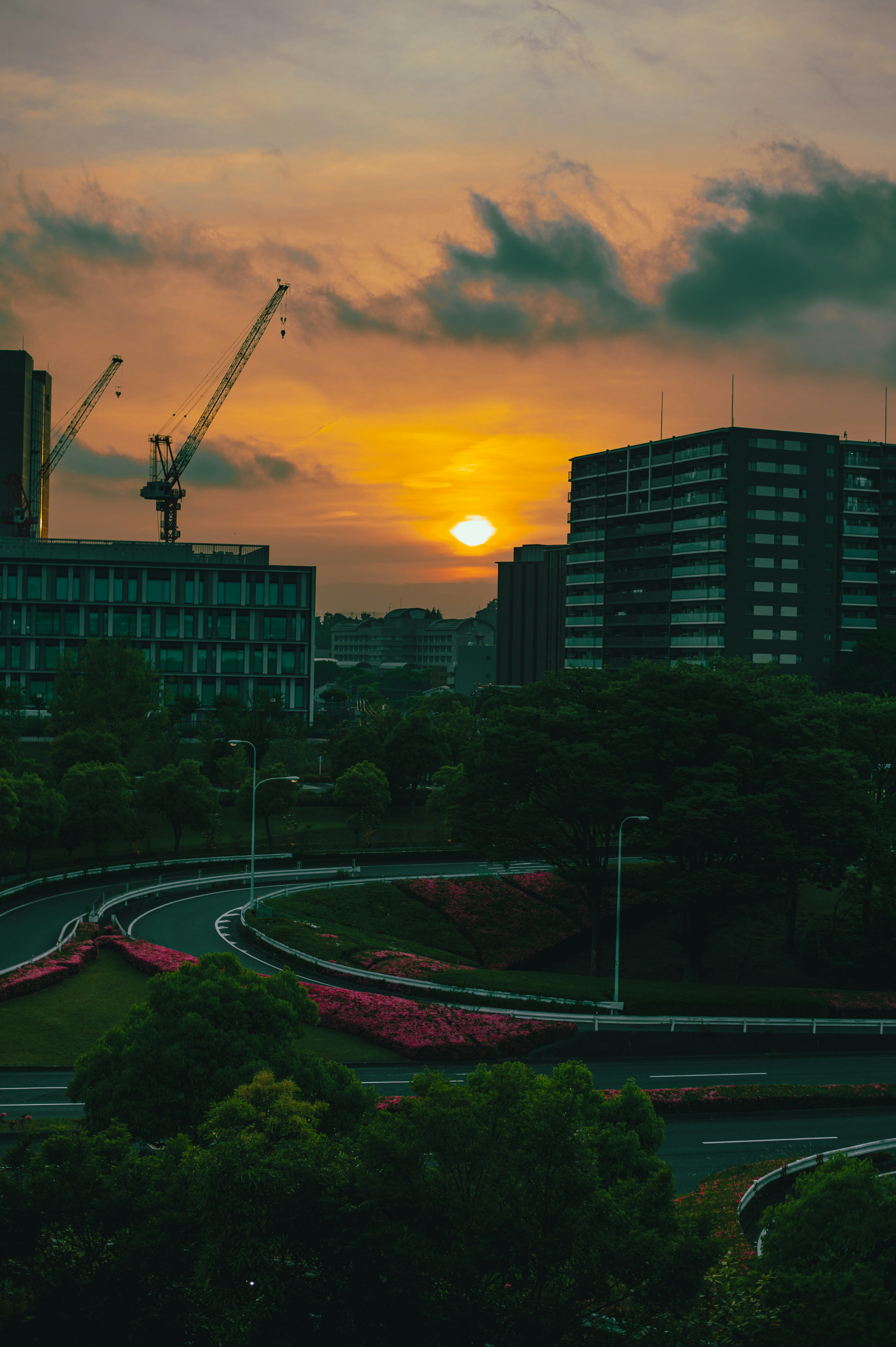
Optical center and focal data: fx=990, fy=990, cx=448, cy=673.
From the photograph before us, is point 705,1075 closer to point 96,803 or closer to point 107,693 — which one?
point 96,803

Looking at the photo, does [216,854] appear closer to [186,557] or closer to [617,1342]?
[617,1342]

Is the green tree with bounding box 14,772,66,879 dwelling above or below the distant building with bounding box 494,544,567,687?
below

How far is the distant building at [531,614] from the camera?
16400cm

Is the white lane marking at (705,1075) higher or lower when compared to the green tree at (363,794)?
lower

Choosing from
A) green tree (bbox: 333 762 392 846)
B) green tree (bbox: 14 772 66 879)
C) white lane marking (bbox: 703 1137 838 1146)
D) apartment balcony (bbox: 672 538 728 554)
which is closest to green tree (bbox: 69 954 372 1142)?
white lane marking (bbox: 703 1137 838 1146)

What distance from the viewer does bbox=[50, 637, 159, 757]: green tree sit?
3524 inches

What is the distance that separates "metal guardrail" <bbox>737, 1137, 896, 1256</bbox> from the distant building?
421ft

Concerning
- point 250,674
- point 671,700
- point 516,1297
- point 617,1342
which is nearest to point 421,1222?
point 516,1297

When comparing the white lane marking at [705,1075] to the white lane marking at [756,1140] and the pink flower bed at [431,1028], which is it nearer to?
the pink flower bed at [431,1028]

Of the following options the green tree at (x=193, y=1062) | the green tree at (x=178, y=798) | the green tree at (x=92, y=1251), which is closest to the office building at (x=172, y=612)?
the green tree at (x=178, y=798)

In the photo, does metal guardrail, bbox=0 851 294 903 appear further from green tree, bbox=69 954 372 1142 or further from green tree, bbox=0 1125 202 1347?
green tree, bbox=0 1125 202 1347

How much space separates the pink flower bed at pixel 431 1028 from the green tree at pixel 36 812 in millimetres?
28962

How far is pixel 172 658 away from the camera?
140 m

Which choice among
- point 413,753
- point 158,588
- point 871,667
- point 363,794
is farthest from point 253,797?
A: point 158,588
